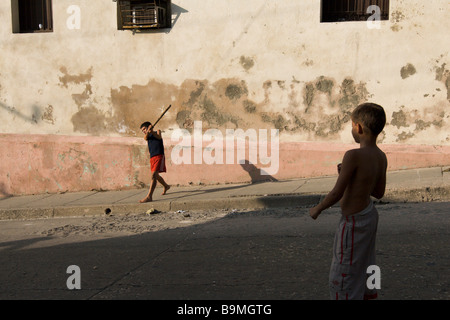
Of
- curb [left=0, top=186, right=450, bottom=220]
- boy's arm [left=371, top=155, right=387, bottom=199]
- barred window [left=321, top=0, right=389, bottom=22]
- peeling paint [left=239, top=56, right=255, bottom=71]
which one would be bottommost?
curb [left=0, top=186, right=450, bottom=220]

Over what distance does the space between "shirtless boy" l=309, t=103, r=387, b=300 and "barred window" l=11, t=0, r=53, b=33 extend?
9801 mm

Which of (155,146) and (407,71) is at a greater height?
(407,71)

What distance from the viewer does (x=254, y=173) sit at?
10523 mm

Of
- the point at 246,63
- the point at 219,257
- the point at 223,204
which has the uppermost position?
the point at 246,63

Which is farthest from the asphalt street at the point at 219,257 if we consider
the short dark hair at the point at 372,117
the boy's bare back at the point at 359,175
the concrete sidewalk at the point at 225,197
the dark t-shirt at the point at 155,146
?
the dark t-shirt at the point at 155,146

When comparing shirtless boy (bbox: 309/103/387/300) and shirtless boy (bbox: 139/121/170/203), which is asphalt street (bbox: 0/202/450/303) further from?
shirtless boy (bbox: 139/121/170/203)

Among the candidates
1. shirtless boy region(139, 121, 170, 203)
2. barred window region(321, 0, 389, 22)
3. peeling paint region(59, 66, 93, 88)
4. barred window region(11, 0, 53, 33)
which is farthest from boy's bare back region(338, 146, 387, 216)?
barred window region(11, 0, 53, 33)

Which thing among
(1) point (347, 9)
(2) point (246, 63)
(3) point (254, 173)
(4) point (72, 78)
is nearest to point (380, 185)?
(3) point (254, 173)

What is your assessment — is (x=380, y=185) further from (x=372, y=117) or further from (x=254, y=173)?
(x=254, y=173)

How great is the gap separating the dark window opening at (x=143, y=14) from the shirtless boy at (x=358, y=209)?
800 centimetres

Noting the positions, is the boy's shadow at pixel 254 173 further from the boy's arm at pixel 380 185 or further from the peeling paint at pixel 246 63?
the boy's arm at pixel 380 185

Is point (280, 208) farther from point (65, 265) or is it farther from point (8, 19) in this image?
point (8, 19)

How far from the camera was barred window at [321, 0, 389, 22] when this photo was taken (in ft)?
33.6

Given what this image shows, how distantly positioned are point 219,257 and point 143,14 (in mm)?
6832
